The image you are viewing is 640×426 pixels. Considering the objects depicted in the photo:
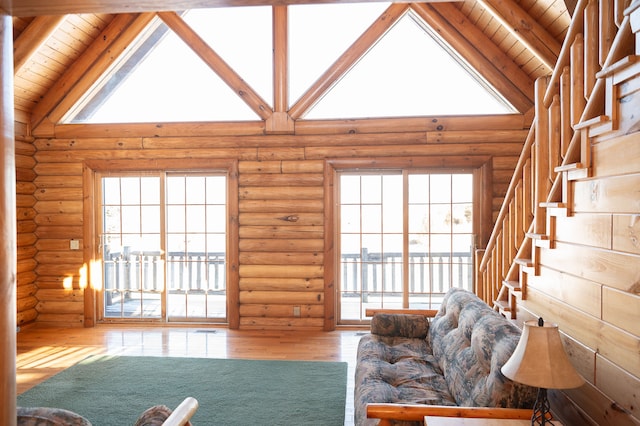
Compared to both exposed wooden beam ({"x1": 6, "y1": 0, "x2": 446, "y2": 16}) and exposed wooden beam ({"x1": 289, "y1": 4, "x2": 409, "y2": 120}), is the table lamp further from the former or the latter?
exposed wooden beam ({"x1": 289, "y1": 4, "x2": 409, "y2": 120})

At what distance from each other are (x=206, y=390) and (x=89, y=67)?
4664 millimetres

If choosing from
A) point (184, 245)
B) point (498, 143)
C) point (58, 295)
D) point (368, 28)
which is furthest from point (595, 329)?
point (58, 295)

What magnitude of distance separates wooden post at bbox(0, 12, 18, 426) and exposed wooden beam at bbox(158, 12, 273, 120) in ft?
15.5

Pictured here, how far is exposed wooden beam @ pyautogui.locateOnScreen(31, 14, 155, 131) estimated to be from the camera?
6.04m

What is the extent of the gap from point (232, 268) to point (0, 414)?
489cm

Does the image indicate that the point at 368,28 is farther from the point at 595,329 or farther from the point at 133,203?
the point at 595,329

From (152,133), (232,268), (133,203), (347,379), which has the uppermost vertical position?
(152,133)

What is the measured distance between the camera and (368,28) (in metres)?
5.80

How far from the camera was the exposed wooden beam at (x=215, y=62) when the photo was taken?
598 cm

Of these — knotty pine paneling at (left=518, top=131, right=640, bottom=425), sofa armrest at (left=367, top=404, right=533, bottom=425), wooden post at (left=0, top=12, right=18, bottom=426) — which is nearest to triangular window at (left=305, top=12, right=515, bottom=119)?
knotty pine paneling at (left=518, top=131, right=640, bottom=425)

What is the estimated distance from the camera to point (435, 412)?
2.29 m

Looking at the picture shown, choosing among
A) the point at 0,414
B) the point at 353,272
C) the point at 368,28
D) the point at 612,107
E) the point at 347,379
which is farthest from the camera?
the point at 353,272

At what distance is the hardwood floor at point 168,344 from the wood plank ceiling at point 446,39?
117 inches

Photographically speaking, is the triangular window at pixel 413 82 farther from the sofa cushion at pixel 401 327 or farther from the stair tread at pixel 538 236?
the stair tread at pixel 538 236
